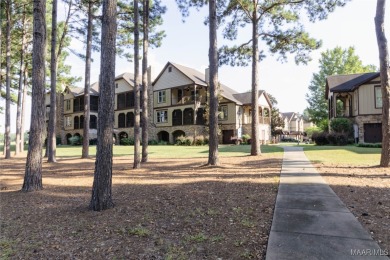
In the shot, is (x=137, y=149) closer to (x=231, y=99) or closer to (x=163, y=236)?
(x=163, y=236)

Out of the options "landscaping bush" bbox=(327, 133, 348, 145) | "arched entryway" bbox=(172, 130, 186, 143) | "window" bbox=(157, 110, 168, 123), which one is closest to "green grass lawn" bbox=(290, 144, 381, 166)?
"landscaping bush" bbox=(327, 133, 348, 145)

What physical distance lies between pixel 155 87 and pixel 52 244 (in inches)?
1402

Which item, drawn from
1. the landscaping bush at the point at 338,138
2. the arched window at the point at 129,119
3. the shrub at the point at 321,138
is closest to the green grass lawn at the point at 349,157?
the landscaping bush at the point at 338,138

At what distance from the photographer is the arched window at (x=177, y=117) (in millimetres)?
35625

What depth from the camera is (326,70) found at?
4328cm

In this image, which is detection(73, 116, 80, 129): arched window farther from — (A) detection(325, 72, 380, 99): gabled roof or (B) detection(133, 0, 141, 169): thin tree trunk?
(A) detection(325, 72, 380, 99): gabled roof

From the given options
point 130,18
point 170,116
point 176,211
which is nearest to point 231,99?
point 170,116

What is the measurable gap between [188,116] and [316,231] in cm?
3129

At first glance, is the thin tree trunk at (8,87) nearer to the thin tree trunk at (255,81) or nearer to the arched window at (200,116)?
the thin tree trunk at (255,81)

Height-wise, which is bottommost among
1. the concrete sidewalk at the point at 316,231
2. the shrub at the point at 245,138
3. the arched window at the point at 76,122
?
the concrete sidewalk at the point at 316,231

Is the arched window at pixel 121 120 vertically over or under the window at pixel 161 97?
under

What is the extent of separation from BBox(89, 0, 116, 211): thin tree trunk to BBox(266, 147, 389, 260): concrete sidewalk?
11.3ft

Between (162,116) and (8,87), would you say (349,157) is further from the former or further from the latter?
(162,116)

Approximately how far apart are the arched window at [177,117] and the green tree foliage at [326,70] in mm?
22366
